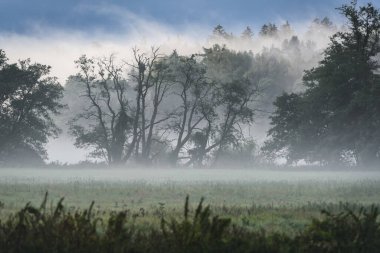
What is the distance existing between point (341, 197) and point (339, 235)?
22.7 metres

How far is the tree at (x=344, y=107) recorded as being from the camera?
57.8 m

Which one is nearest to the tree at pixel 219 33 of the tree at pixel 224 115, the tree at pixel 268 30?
the tree at pixel 268 30

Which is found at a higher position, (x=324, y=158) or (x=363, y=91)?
(x=363, y=91)

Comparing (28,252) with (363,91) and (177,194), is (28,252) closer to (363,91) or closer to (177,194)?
(177,194)

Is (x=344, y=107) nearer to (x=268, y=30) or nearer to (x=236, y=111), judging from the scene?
(x=236, y=111)

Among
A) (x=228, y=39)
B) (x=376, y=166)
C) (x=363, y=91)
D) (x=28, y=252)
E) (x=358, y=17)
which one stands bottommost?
(x=28, y=252)

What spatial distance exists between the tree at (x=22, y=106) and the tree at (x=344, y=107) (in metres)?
26.9

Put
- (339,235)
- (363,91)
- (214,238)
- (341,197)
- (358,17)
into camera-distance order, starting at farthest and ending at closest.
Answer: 1. (358,17)
2. (363,91)
3. (341,197)
4. (339,235)
5. (214,238)

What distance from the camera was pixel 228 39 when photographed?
166 m

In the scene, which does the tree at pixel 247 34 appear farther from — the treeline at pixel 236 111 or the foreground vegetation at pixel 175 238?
the foreground vegetation at pixel 175 238

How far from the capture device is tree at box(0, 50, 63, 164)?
63781 mm

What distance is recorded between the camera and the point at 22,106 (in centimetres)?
6506

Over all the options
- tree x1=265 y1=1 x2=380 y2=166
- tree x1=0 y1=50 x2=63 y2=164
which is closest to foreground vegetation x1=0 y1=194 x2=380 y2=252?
tree x1=265 y1=1 x2=380 y2=166

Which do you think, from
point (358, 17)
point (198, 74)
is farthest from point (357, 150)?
point (198, 74)
